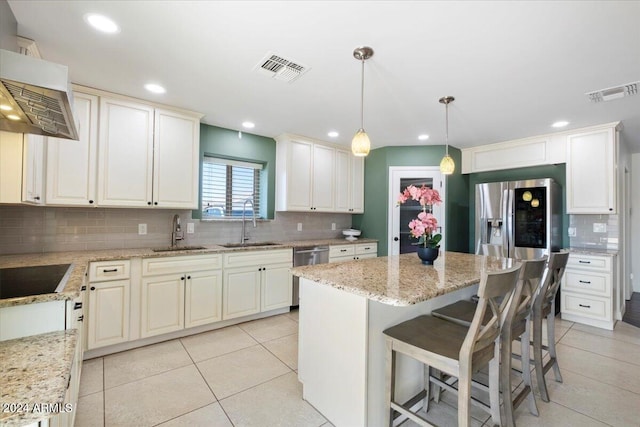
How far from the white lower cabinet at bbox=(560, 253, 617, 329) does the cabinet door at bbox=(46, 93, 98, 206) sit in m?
5.41

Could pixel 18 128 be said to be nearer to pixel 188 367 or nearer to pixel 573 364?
pixel 188 367

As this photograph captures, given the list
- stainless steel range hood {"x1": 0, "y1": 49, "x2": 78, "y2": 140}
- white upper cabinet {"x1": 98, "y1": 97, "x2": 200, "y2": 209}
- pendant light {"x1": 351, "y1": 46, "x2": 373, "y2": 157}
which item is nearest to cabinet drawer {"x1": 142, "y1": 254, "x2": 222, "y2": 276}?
white upper cabinet {"x1": 98, "y1": 97, "x2": 200, "y2": 209}

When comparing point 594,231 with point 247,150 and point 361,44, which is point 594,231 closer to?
point 361,44

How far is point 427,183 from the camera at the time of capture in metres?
4.54

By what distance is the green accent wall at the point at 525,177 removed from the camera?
399 centimetres

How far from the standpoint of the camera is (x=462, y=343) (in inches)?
57.7

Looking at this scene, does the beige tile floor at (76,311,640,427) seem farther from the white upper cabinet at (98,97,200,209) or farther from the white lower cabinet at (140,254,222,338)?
the white upper cabinet at (98,97,200,209)

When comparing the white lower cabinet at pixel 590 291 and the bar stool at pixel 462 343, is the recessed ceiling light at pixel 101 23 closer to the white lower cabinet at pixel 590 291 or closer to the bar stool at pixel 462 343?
the bar stool at pixel 462 343

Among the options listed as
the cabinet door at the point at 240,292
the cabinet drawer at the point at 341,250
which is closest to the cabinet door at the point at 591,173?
the cabinet drawer at the point at 341,250

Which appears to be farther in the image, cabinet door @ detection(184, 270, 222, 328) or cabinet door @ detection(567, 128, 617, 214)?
cabinet door @ detection(567, 128, 617, 214)

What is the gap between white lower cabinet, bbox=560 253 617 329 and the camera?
3.32m

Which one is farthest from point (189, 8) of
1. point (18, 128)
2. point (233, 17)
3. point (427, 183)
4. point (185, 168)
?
point (427, 183)

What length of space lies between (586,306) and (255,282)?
400cm

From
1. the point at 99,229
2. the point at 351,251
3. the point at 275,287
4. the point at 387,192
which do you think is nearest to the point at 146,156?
the point at 99,229
